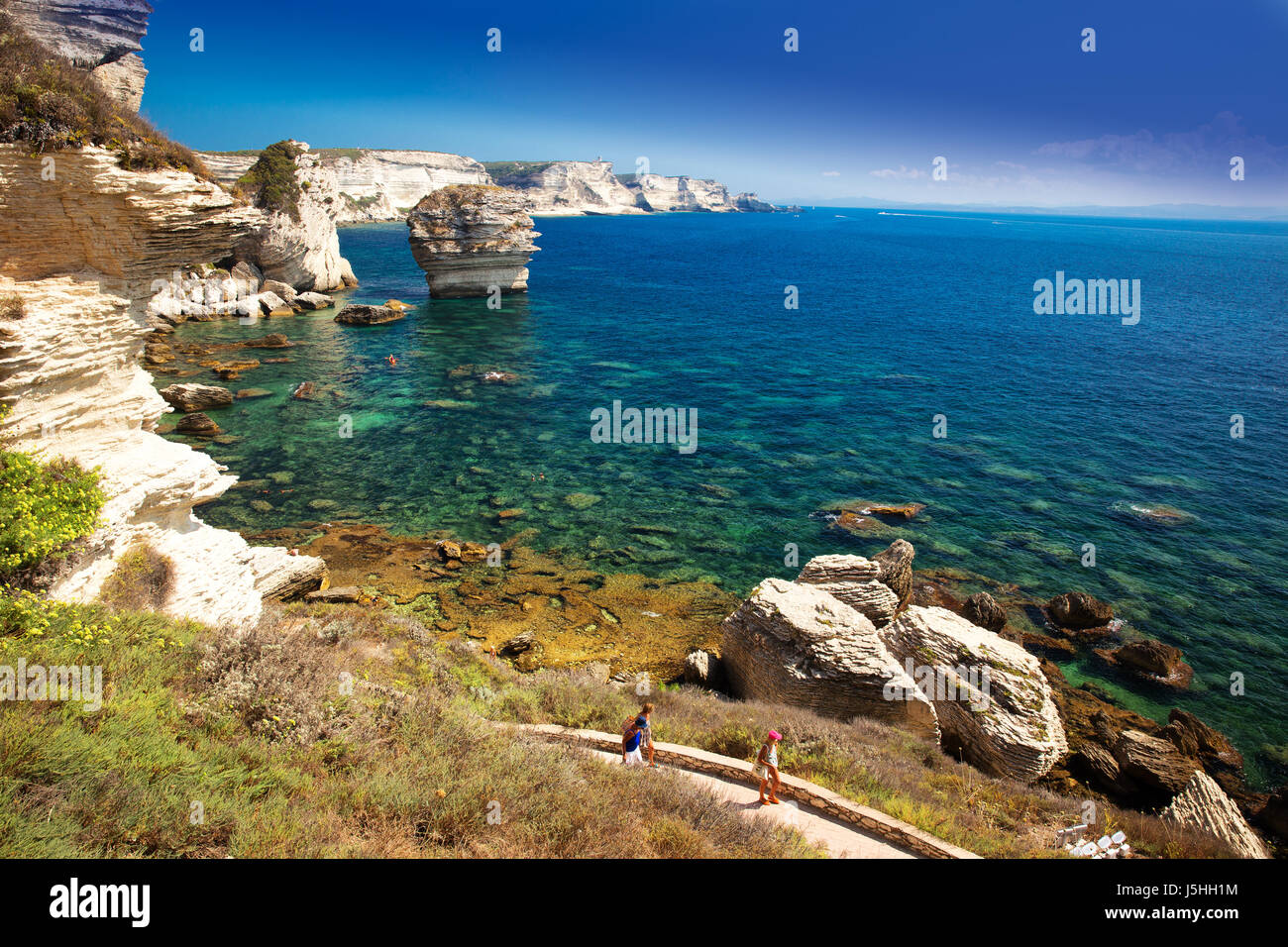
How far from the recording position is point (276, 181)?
52469 mm

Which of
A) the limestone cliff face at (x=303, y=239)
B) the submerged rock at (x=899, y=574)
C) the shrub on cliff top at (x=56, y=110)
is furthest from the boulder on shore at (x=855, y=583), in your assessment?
the limestone cliff face at (x=303, y=239)

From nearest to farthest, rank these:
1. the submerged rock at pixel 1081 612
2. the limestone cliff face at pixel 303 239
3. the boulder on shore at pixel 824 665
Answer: the boulder on shore at pixel 824 665 < the submerged rock at pixel 1081 612 < the limestone cliff face at pixel 303 239

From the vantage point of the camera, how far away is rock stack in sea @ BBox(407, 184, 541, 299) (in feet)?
186

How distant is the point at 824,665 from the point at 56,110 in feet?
57.6

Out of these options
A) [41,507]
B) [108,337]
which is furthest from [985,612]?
[108,337]

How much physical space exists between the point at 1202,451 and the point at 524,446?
32.9 m

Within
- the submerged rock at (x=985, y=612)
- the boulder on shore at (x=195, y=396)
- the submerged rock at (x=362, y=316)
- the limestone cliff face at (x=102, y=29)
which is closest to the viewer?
the submerged rock at (x=985, y=612)

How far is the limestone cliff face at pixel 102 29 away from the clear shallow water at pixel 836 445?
15.9 m

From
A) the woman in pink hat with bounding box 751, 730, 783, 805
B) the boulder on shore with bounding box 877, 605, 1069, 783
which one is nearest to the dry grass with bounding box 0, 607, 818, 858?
the woman in pink hat with bounding box 751, 730, 783, 805

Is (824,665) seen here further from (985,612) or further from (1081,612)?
(1081,612)

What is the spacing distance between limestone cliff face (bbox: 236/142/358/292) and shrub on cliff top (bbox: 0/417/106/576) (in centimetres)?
4825

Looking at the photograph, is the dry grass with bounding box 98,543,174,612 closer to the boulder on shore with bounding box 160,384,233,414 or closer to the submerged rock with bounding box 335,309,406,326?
the boulder on shore with bounding box 160,384,233,414

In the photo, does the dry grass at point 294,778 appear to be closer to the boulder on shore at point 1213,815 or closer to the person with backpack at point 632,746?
the person with backpack at point 632,746

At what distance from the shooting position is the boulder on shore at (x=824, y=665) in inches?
542
